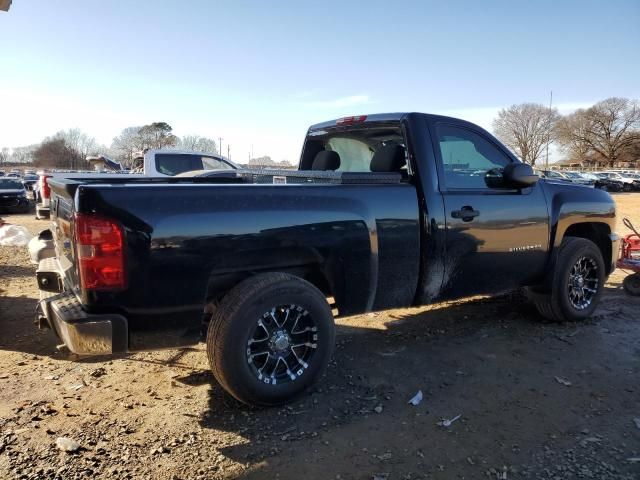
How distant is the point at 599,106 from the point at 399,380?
3655 inches

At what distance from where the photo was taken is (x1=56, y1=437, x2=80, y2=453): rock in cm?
280

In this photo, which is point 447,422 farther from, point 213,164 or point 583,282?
point 213,164

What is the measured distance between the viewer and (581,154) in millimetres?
87062

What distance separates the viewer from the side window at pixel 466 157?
419cm

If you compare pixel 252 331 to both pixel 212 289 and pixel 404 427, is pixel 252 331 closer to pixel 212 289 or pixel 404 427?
pixel 212 289

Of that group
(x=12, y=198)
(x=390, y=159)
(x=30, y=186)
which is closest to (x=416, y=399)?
(x=390, y=159)

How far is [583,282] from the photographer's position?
518cm

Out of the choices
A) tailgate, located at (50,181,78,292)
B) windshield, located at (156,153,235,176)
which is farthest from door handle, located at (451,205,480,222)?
windshield, located at (156,153,235,176)

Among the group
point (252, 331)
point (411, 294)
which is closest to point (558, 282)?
point (411, 294)

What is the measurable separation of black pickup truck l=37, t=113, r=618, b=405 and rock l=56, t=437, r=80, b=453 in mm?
553

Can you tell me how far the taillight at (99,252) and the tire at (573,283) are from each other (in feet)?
12.9

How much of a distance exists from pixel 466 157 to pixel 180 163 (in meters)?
8.37

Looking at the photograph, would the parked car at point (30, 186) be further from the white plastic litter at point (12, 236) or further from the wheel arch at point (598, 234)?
the wheel arch at point (598, 234)

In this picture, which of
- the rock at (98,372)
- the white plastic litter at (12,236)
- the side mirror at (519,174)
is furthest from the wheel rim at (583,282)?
the white plastic litter at (12,236)
